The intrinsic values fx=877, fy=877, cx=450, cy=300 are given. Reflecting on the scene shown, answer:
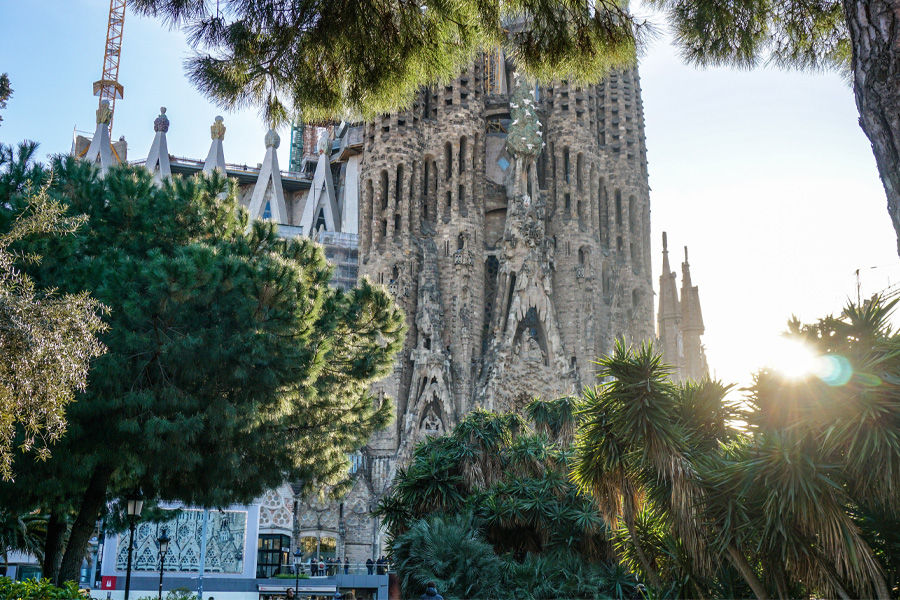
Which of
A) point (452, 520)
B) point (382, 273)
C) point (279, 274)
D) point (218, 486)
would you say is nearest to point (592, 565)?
point (452, 520)

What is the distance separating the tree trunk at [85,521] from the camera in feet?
44.5

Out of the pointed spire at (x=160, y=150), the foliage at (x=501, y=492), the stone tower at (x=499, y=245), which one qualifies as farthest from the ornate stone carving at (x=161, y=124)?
the foliage at (x=501, y=492)

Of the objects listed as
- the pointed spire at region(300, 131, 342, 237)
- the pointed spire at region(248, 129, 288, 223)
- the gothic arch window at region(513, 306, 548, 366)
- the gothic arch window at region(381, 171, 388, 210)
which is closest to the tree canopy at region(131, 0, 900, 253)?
the gothic arch window at region(513, 306, 548, 366)

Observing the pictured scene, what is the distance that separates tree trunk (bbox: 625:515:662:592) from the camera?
38.2 feet

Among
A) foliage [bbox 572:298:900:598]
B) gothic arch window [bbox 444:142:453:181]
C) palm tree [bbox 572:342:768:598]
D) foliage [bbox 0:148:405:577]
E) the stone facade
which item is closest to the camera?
foliage [bbox 572:298:900:598]

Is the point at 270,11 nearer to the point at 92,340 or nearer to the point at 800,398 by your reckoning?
the point at 92,340

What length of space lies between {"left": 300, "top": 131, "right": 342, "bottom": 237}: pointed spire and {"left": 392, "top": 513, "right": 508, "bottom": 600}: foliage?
28.5 metres

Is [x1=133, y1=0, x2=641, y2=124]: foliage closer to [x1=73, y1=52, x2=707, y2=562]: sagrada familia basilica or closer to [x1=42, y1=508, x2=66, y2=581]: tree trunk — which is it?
[x1=42, y1=508, x2=66, y2=581]: tree trunk

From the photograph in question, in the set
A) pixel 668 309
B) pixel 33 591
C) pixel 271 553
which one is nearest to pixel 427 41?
pixel 33 591

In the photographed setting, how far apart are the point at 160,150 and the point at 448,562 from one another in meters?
38.6

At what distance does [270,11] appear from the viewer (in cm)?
880

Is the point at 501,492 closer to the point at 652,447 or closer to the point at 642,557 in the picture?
Result: the point at 642,557

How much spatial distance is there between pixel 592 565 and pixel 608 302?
20.0 meters

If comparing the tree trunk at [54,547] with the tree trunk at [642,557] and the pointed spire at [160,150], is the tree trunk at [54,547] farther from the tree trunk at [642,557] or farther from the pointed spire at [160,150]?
the pointed spire at [160,150]
